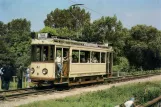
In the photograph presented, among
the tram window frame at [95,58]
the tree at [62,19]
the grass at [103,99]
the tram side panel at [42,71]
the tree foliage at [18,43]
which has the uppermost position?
the tree at [62,19]

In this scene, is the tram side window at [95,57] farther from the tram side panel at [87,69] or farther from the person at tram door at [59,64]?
the person at tram door at [59,64]

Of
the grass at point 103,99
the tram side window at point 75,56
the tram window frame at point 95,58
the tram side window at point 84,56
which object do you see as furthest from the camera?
the tram window frame at point 95,58

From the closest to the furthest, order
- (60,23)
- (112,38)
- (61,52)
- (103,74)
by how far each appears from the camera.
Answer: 1. (61,52)
2. (103,74)
3. (112,38)
4. (60,23)

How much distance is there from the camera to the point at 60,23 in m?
62.2

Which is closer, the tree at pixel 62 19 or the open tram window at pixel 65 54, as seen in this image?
the open tram window at pixel 65 54

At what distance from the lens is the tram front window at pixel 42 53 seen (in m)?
Result: 18.4

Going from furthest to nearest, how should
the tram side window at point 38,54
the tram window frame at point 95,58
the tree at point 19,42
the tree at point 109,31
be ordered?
the tree at point 109,31 → the tree at point 19,42 → the tram window frame at point 95,58 → the tram side window at point 38,54

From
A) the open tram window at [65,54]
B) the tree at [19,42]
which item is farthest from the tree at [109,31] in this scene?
the open tram window at [65,54]

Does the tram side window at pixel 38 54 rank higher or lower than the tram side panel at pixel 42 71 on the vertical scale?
higher

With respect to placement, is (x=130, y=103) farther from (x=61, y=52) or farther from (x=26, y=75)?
(x=26, y=75)

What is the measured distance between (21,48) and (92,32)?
9936 millimetres

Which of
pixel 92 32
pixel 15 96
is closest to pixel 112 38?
pixel 92 32

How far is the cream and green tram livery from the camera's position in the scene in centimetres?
1823

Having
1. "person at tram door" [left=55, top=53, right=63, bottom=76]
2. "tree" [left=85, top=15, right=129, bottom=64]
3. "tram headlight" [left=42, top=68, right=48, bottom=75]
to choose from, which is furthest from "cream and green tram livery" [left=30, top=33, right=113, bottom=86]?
"tree" [left=85, top=15, right=129, bottom=64]
